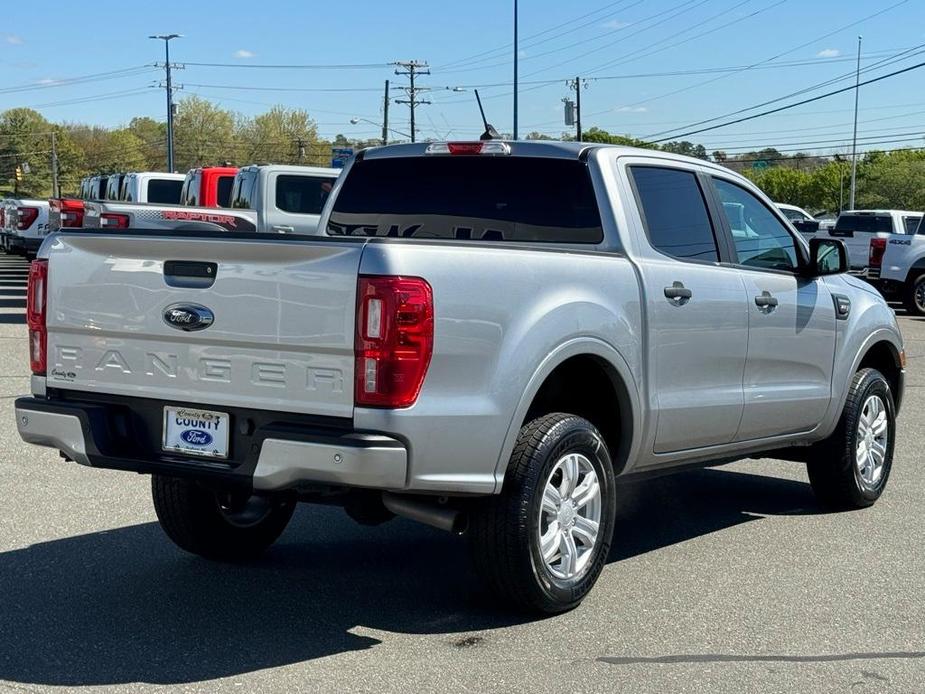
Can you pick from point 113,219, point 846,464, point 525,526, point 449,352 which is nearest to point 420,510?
point 525,526

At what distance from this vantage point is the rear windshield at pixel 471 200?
598cm

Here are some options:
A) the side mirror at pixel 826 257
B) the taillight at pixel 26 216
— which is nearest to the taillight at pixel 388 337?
the side mirror at pixel 826 257

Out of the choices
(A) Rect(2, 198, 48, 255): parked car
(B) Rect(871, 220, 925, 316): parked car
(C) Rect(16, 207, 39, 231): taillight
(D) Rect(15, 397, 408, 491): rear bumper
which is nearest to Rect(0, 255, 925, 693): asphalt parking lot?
(D) Rect(15, 397, 408, 491): rear bumper

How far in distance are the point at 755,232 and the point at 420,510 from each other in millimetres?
2813

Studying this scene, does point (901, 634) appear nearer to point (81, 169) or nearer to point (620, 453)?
point (620, 453)

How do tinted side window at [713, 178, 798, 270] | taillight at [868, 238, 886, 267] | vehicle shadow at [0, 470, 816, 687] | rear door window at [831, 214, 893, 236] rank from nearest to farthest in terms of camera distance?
1. vehicle shadow at [0, 470, 816, 687]
2. tinted side window at [713, 178, 798, 270]
3. taillight at [868, 238, 886, 267]
4. rear door window at [831, 214, 893, 236]

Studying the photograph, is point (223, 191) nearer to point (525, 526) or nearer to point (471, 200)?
point (471, 200)

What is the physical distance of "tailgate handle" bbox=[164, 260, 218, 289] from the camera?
4.89 meters

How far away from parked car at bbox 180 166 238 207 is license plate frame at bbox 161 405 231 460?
1647 cm

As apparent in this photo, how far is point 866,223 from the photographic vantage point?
25844 millimetres

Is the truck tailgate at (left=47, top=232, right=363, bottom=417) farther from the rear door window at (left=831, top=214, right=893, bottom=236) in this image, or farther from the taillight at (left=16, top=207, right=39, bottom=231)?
the taillight at (left=16, top=207, right=39, bottom=231)

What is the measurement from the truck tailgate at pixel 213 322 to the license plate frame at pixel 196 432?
0.06 meters

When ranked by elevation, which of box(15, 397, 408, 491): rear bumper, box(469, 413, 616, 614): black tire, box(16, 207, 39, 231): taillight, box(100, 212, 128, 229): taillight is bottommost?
box(469, 413, 616, 614): black tire

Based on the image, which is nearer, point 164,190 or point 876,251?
point 876,251
